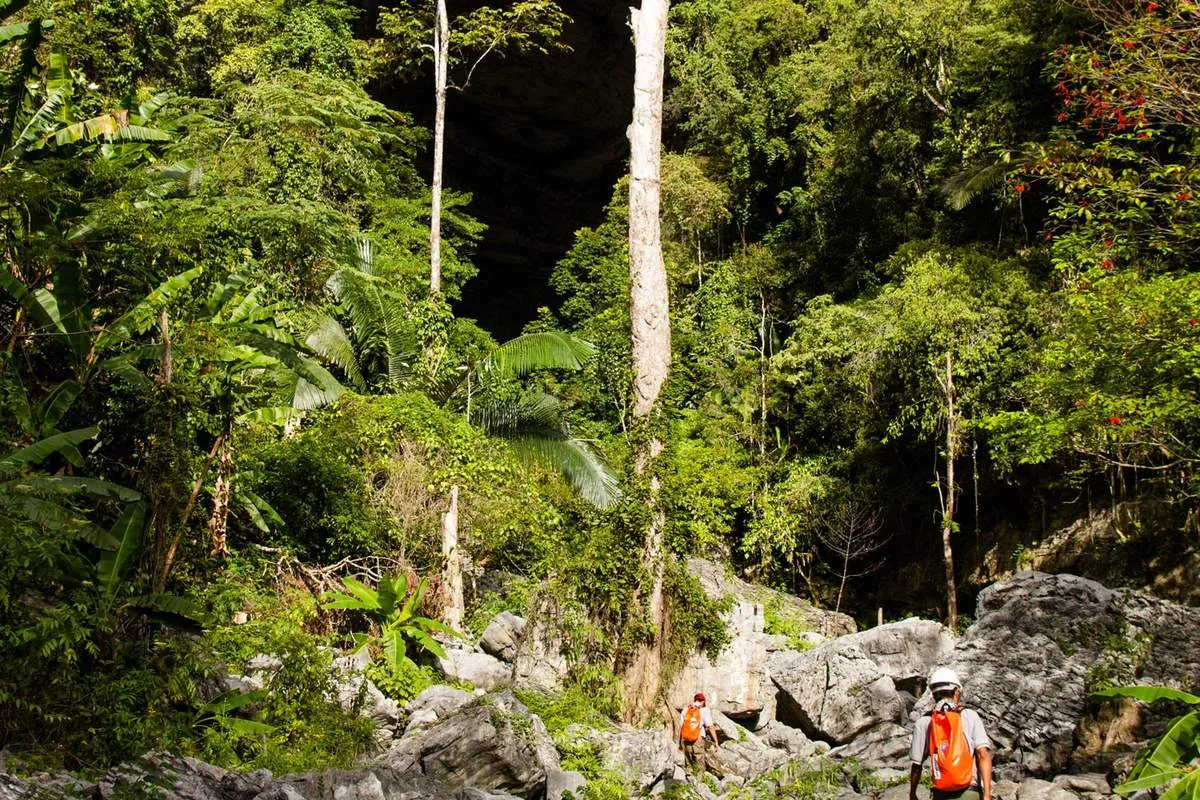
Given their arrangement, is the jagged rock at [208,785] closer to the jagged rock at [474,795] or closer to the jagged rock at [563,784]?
the jagged rock at [474,795]

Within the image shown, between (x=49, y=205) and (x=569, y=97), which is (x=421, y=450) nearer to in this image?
(x=49, y=205)

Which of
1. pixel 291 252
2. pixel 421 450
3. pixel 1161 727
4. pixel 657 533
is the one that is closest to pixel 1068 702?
pixel 1161 727

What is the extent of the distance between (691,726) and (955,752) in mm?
4729

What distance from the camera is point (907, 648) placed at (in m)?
12.1

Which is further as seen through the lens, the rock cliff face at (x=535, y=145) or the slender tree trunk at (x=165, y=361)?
the rock cliff face at (x=535, y=145)

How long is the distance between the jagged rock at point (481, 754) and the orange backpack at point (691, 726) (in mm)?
2435

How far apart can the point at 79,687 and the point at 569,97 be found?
23495 mm

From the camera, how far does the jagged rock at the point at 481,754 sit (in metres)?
6.25

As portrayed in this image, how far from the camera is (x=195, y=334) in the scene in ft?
23.1

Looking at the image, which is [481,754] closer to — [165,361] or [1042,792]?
[165,361]

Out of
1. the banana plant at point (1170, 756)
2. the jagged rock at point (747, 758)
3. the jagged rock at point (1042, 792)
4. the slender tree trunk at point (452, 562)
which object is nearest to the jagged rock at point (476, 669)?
the slender tree trunk at point (452, 562)

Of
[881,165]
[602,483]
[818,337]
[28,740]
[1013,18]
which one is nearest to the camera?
[28,740]

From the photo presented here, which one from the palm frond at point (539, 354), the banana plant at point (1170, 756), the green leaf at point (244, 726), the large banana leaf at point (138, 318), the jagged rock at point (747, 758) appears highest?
the palm frond at point (539, 354)

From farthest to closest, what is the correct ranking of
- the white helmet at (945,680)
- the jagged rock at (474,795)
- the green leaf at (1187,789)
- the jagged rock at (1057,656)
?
1. the jagged rock at (1057,656)
2. the jagged rock at (474,795)
3. the white helmet at (945,680)
4. the green leaf at (1187,789)
